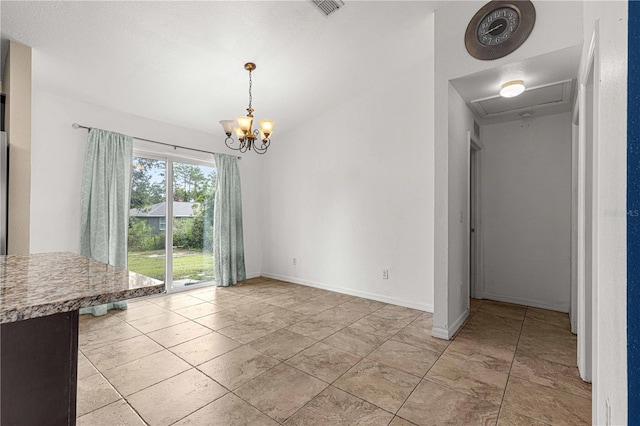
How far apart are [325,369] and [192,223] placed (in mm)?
3343

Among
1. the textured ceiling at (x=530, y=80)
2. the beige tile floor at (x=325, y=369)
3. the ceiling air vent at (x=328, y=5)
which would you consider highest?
the ceiling air vent at (x=328, y=5)

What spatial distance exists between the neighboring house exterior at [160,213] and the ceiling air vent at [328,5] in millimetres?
3317

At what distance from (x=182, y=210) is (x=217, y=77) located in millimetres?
2131

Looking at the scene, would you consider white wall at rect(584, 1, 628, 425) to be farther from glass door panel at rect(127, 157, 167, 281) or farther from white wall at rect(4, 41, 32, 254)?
glass door panel at rect(127, 157, 167, 281)

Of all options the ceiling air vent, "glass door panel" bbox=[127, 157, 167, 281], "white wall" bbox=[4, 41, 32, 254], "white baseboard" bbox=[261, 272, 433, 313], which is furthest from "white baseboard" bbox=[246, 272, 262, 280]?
the ceiling air vent

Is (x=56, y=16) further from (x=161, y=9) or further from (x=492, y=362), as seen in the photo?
(x=492, y=362)

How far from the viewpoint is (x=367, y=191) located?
406cm

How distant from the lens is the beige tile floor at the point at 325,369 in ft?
5.61

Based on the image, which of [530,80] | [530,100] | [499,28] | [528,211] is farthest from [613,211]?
[528,211]

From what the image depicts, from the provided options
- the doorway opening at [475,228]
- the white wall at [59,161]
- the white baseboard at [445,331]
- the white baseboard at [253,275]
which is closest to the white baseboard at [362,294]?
the white baseboard at [253,275]

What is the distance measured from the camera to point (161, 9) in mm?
2342

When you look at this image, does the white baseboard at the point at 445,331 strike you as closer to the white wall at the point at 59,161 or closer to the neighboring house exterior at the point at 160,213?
the neighboring house exterior at the point at 160,213

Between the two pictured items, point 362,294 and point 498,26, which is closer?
point 498,26

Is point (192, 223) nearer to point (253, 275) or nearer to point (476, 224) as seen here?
point (253, 275)
